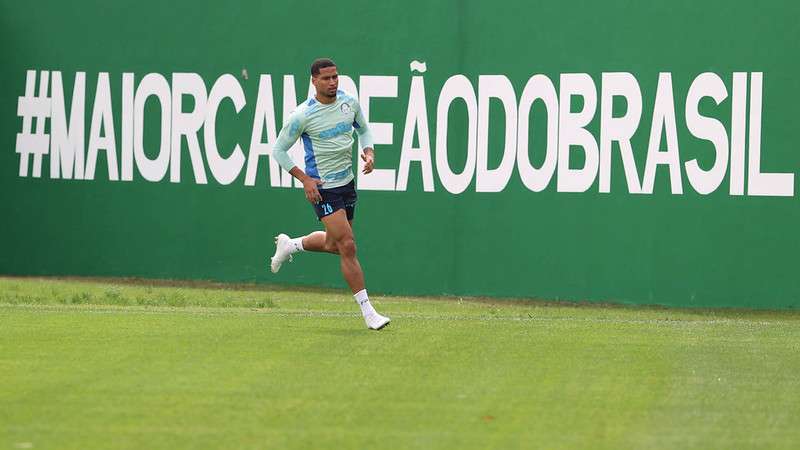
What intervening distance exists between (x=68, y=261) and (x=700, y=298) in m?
7.40

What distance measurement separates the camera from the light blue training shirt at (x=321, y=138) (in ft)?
41.2

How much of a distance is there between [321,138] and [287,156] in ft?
1.00

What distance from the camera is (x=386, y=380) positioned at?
31.8 feet

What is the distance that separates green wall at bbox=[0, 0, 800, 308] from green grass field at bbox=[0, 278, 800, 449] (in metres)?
2.15

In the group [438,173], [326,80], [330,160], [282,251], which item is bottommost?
[282,251]

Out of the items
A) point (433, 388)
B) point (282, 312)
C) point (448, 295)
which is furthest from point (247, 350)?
point (448, 295)

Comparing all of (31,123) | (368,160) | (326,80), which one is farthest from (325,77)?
(31,123)

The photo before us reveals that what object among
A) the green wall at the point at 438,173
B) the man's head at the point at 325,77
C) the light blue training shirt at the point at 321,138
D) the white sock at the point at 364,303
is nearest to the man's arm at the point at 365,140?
the light blue training shirt at the point at 321,138

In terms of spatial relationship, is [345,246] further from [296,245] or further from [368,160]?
[296,245]

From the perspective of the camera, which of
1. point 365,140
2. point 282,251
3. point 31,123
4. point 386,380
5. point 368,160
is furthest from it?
point 31,123

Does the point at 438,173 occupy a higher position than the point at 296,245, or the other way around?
the point at 438,173

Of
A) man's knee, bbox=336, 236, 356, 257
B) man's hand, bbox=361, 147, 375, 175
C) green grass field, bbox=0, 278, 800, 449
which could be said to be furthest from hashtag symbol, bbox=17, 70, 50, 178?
man's knee, bbox=336, 236, 356, 257

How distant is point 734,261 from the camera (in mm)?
16453

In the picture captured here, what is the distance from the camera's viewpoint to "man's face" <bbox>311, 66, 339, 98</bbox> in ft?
40.4
